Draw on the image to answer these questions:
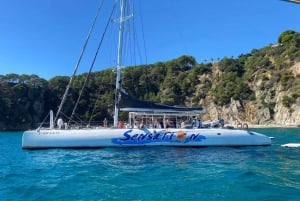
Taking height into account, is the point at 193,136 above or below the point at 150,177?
above

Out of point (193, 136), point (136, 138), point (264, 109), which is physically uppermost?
point (264, 109)

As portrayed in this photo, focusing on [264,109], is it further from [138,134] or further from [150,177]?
[150,177]

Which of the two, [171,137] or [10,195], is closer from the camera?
[10,195]

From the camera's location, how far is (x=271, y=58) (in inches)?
4190

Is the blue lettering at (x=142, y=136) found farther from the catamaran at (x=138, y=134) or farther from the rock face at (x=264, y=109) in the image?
the rock face at (x=264, y=109)

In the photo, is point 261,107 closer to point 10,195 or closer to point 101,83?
point 101,83

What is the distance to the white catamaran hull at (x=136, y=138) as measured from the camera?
83.9ft

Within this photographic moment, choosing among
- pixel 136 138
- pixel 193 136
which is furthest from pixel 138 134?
pixel 193 136

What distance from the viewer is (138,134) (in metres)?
26.4

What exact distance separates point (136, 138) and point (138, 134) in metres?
0.32

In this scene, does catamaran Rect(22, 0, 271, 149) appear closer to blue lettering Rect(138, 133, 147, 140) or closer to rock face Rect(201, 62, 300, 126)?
blue lettering Rect(138, 133, 147, 140)

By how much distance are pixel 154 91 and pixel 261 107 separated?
34.3 meters

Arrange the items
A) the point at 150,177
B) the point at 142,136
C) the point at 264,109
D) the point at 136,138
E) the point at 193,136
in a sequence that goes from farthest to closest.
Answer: the point at 264,109 → the point at 193,136 → the point at 142,136 → the point at 136,138 → the point at 150,177

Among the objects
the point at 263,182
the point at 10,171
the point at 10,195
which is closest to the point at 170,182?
the point at 263,182
